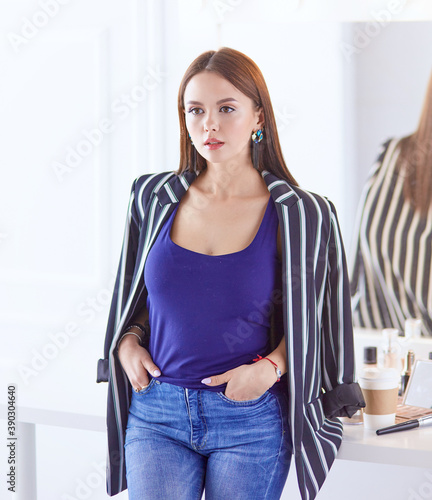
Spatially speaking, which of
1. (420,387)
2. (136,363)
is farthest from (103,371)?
(420,387)

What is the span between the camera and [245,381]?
46.1 inches

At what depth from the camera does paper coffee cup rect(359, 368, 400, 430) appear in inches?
53.4

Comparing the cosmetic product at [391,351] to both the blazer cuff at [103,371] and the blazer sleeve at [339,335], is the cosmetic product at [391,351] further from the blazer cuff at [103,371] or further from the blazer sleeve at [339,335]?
the blazer cuff at [103,371]

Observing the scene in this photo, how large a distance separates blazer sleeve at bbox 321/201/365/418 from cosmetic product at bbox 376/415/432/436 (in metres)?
0.10

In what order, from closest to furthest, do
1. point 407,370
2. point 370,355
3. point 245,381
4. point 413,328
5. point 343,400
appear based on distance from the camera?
point 245,381 < point 343,400 < point 370,355 < point 407,370 < point 413,328

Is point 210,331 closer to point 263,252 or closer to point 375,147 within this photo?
point 263,252

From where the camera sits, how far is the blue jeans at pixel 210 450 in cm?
115

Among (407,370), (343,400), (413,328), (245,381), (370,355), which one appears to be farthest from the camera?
(413,328)

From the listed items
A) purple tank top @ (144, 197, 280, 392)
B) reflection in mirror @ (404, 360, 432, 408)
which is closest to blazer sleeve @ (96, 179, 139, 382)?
purple tank top @ (144, 197, 280, 392)

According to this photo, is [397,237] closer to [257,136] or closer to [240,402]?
[257,136]

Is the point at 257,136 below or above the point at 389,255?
above

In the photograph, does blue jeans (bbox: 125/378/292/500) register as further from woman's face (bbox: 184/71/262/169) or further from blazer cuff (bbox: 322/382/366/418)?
woman's face (bbox: 184/71/262/169)

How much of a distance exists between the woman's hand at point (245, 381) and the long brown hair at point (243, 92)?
1.28 feet

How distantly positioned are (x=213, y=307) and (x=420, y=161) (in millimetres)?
920
